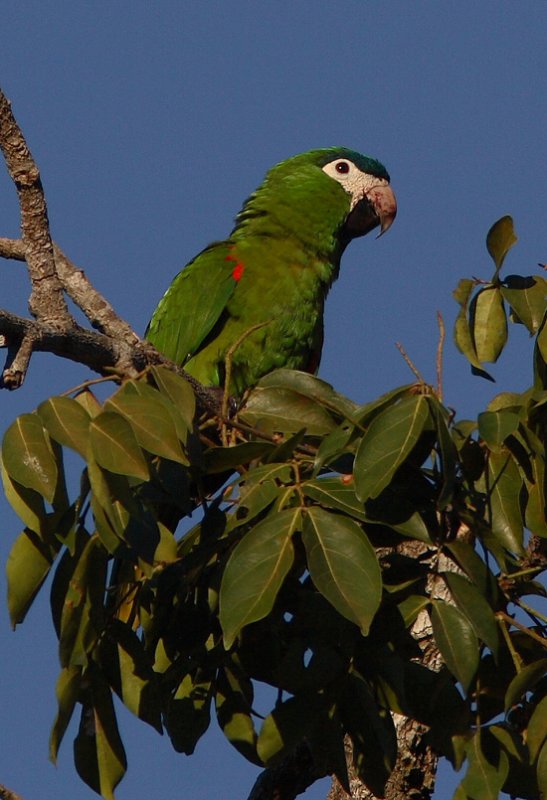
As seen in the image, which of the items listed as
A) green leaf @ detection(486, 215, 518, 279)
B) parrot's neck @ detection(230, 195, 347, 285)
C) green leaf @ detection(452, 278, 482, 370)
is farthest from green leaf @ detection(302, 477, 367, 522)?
parrot's neck @ detection(230, 195, 347, 285)

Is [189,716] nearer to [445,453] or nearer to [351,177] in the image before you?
[445,453]

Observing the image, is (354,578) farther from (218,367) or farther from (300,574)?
(218,367)

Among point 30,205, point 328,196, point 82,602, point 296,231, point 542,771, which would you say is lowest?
point 542,771

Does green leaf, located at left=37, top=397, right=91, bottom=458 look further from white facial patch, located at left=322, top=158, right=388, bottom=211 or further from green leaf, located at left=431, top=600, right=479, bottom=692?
white facial patch, located at left=322, top=158, right=388, bottom=211

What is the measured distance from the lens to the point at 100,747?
2039 mm

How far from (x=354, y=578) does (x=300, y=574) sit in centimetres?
35

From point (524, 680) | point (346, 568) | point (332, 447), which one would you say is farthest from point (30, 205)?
point (524, 680)

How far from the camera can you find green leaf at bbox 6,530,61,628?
1.83 m

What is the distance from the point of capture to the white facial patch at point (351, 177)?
5.08 metres

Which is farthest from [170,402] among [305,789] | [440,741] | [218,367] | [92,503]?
[218,367]

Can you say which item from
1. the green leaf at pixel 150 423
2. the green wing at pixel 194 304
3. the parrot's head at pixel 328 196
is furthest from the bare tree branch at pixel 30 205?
the parrot's head at pixel 328 196

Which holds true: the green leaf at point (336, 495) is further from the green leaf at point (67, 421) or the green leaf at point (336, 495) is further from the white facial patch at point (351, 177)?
the white facial patch at point (351, 177)

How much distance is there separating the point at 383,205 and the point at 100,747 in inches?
141

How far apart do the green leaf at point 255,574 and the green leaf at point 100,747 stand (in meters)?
0.47
